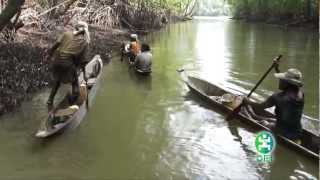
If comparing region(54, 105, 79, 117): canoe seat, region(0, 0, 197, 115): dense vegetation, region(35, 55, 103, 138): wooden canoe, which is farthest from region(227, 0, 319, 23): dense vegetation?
region(54, 105, 79, 117): canoe seat

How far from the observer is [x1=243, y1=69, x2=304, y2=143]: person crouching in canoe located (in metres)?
7.39

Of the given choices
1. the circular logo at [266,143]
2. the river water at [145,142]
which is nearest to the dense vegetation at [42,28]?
the river water at [145,142]

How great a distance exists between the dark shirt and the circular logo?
206 mm

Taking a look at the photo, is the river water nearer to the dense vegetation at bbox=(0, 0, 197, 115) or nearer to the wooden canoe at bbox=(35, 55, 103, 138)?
the wooden canoe at bbox=(35, 55, 103, 138)

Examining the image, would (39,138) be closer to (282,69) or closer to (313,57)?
(282,69)

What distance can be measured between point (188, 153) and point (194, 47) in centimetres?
1781

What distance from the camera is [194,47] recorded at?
83.8 ft

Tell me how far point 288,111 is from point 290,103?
138 mm

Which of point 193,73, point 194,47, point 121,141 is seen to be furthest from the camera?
point 194,47

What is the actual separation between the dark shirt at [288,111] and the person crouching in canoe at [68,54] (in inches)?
142

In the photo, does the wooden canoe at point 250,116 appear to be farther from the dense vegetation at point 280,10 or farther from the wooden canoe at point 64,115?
the dense vegetation at point 280,10

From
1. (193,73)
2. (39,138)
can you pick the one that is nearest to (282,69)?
(193,73)

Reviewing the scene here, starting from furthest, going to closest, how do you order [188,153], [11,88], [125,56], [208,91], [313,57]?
[313,57] → [125,56] → [208,91] → [11,88] → [188,153]

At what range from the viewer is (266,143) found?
26.0 feet
